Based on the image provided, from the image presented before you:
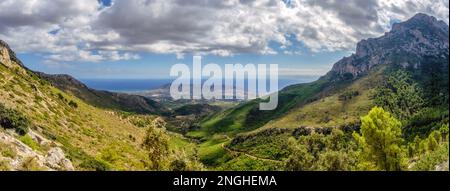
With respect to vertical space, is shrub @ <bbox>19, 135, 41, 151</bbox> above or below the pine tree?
below

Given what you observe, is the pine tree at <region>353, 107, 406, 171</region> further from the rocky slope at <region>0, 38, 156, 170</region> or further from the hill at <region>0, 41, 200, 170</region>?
the rocky slope at <region>0, 38, 156, 170</region>

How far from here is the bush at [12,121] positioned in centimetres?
7275

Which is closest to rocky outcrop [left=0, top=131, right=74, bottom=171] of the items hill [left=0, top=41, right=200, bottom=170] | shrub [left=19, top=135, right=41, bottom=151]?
hill [left=0, top=41, right=200, bottom=170]

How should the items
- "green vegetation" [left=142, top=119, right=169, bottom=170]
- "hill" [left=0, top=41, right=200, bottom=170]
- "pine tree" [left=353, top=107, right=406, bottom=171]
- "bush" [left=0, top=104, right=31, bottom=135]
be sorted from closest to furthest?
"pine tree" [left=353, top=107, right=406, bottom=171]
"hill" [left=0, top=41, right=200, bottom=170]
"green vegetation" [left=142, top=119, right=169, bottom=170]
"bush" [left=0, top=104, right=31, bottom=135]

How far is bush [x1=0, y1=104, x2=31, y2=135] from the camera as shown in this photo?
239ft

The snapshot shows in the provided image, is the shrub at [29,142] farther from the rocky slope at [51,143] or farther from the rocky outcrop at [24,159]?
the rocky outcrop at [24,159]

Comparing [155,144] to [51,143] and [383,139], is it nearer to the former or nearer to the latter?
[51,143]

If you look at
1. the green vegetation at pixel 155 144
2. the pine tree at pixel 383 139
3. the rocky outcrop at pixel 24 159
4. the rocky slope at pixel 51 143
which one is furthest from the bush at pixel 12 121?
the pine tree at pixel 383 139
